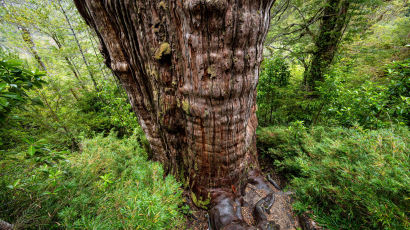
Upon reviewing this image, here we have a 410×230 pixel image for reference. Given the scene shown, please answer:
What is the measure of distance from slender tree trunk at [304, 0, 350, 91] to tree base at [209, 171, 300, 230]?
3.30 m

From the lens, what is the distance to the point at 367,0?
326cm

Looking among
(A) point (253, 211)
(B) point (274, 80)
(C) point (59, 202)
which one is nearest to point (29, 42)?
(C) point (59, 202)

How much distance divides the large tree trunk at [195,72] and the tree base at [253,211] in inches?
1.3

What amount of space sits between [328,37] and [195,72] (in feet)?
15.4

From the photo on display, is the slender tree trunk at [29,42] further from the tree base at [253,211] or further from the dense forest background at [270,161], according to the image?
the tree base at [253,211]

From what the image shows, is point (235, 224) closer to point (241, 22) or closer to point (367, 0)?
point (241, 22)

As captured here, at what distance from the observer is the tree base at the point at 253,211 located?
2273 millimetres

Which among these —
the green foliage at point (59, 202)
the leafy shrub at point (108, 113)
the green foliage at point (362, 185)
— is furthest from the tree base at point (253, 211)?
the leafy shrub at point (108, 113)

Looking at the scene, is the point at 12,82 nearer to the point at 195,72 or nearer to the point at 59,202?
the point at 59,202

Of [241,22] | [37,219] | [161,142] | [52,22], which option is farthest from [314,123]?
[52,22]

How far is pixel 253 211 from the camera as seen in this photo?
2.76 m

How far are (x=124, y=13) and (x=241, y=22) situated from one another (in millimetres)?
1580

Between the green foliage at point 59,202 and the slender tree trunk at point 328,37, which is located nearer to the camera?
the green foliage at point 59,202

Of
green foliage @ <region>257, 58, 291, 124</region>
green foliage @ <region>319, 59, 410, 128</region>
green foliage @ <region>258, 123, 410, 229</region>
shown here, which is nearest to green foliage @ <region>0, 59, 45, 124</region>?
green foliage @ <region>258, 123, 410, 229</region>
